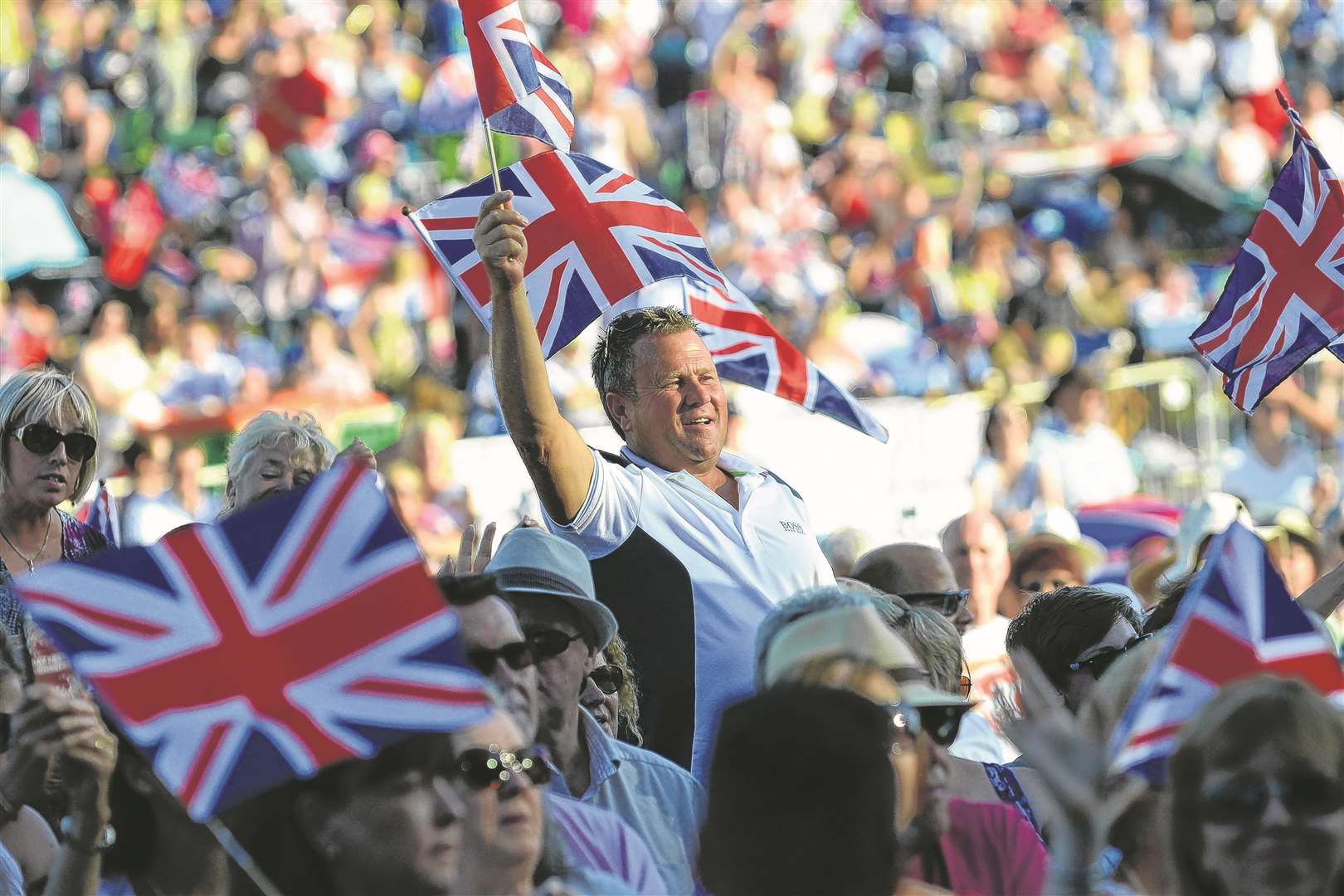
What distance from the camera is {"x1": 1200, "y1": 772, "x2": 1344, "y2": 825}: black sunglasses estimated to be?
9.45ft

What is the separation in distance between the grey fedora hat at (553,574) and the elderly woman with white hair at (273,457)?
0.95 meters

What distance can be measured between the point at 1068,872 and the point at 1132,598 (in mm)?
2484

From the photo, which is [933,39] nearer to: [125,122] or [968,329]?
[968,329]

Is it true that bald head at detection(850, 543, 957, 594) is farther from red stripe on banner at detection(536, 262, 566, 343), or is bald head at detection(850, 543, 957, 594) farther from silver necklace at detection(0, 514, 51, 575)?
silver necklace at detection(0, 514, 51, 575)

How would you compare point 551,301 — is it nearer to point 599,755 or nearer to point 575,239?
point 575,239

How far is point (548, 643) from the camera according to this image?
4297mm

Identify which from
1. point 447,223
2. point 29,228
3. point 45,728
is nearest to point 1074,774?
point 45,728

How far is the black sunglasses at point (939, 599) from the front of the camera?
6191 millimetres

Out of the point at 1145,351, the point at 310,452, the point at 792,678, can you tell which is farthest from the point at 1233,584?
the point at 1145,351

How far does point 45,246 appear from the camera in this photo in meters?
14.3

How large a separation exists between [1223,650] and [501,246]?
1.99 meters

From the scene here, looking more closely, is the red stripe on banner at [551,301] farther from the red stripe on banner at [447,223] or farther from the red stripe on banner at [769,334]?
the red stripe on banner at [769,334]

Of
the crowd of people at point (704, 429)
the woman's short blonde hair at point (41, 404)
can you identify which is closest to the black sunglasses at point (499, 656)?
the crowd of people at point (704, 429)

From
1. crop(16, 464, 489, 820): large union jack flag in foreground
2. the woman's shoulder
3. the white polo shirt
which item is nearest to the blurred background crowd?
the woman's shoulder
